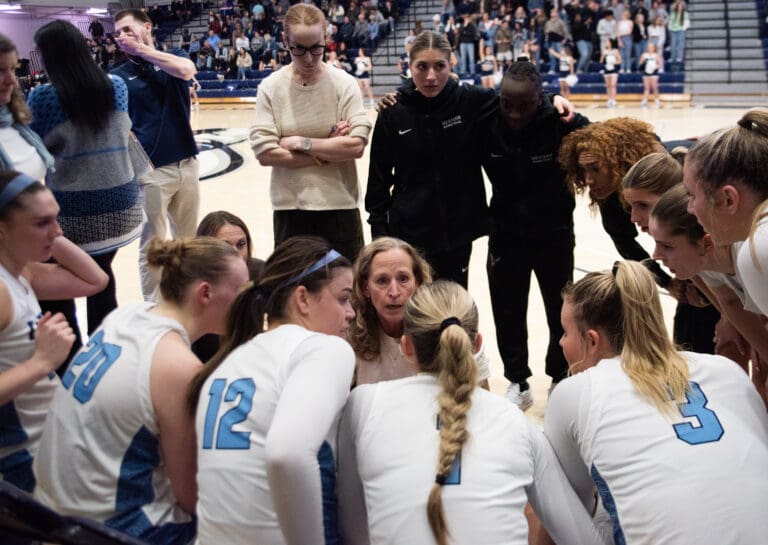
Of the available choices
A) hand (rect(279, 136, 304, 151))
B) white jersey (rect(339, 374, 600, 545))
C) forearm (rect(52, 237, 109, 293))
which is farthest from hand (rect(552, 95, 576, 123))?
forearm (rect(52, 237, 109, 293))

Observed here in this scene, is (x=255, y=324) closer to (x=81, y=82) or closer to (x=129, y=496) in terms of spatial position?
(x=129, y=496)

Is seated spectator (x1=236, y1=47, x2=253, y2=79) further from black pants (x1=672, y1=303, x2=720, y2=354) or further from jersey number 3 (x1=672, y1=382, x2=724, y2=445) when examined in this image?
jersey number 3 (x1=672, y1=382, x2=724, y2=445)

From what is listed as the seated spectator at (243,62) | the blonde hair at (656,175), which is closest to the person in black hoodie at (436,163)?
the blonde hair at (656,175)

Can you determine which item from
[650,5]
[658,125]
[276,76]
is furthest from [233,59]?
[276,76]

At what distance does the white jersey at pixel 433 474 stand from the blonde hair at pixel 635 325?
297 millimetres

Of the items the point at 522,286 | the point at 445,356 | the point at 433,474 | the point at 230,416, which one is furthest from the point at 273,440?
the point at 522,286

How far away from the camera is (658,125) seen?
483 inches

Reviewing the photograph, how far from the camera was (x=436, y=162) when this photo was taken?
3.62m

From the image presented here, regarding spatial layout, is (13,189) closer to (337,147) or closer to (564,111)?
(337,147)

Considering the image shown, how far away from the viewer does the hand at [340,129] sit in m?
3.73

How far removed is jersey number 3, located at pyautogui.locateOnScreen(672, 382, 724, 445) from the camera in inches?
72.1

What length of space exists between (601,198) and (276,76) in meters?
1.61

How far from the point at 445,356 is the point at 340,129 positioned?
2058mm

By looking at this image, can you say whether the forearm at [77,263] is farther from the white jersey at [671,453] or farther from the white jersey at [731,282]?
the white jersey at [731,282]
